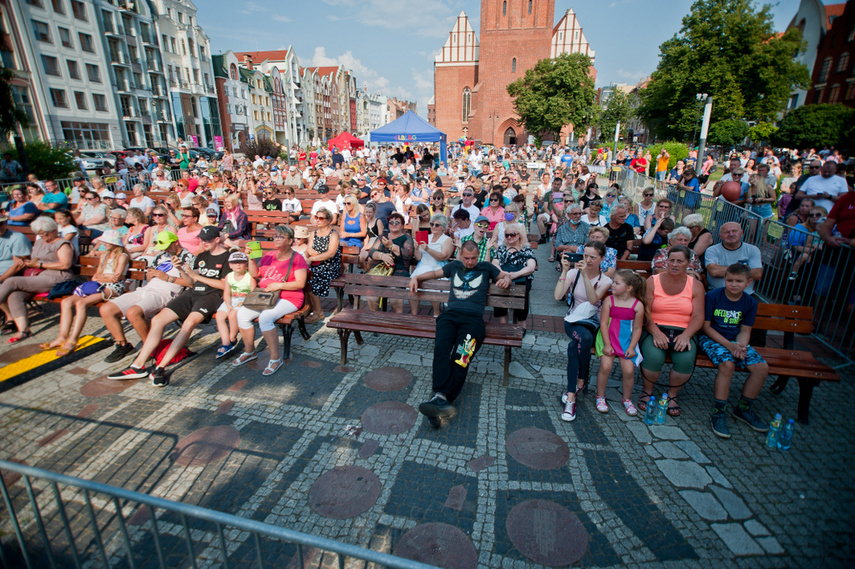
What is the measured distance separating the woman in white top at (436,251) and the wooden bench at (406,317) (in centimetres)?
46

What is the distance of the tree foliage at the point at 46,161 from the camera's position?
48.4ft

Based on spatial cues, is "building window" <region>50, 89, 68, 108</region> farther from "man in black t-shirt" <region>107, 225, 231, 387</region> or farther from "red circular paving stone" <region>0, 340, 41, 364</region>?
"man in black t-shirt" <region>107, 225, 231, 387</region>

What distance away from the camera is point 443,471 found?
11.1ft

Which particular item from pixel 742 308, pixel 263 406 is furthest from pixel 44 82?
pixel 742 308

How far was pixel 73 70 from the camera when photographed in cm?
3506

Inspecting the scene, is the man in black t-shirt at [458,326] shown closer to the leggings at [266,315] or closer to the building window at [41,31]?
the leggings at [266,315]

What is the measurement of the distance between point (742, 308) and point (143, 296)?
254 inches

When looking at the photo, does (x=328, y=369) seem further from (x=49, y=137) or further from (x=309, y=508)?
(x=49, y=137)

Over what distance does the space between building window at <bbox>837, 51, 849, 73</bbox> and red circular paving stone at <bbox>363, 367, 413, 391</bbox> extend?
5598 cm

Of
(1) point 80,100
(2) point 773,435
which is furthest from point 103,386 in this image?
(1) point 80,100

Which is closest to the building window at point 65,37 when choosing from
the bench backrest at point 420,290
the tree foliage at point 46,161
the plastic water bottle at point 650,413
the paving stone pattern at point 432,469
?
the tree foliage at point 46,161

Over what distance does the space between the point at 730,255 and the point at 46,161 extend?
20016mm

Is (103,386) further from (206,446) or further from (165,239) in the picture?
(165,239)

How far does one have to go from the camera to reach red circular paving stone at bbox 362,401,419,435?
153 inches
